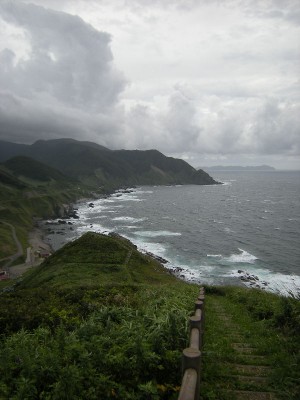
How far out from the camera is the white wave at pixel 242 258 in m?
73.4

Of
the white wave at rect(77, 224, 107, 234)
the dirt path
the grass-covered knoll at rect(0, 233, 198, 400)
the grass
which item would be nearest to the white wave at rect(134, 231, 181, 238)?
the white wave at rect(77, 224, 107, 234)

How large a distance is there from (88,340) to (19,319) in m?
6.37

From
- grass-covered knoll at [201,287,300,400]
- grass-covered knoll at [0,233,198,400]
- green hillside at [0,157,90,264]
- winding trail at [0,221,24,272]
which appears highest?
grass-covered knoll at [0,233,198,400]

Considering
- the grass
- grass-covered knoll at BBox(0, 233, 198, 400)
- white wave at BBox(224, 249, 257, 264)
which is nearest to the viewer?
grass-covered knoll at BBox(0, 233, 198, 400)

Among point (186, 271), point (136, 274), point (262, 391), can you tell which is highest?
point (262, 391)

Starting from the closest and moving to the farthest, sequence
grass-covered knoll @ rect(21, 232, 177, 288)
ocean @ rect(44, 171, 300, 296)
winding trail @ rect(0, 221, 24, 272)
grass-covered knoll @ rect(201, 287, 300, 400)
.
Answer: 1. grass-covered knoll @ rect(201, 287, 300, 400)
2. grass-covered knoll @ rect(21, 232, 177, 288)
3. ocean @ rect(44, 171, 300, 296)
4. winding trail @ rect(0, 221, 24, 272)

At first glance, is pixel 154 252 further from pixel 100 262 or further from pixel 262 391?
pixel 262 391

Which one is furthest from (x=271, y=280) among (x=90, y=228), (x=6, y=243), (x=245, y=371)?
Result: (x=90, y=228)

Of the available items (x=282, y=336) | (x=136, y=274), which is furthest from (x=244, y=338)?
A: (x=136, y=274)

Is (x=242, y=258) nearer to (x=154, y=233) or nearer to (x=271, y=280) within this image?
(x=271, y=280)

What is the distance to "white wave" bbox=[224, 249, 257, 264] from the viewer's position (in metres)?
73.4

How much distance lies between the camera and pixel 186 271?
66625 millimetres

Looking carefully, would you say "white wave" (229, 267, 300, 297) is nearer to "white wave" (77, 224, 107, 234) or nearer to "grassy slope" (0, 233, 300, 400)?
"grassy slope" (0, 233, 300, 400)

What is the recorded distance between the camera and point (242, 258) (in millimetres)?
75688
